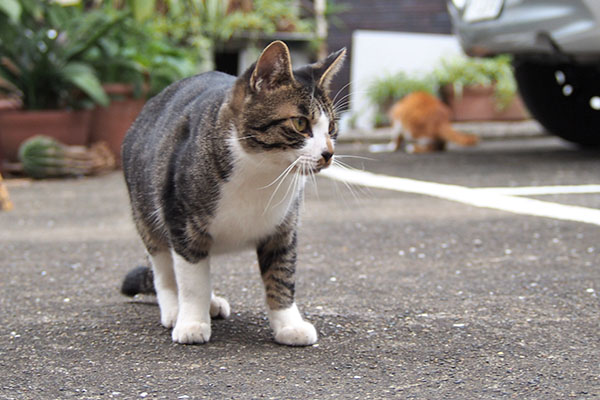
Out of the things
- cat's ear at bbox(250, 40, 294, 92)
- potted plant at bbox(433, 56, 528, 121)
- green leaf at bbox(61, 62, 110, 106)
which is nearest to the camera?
cat's ear at bbox(250, 40, 294, 92)

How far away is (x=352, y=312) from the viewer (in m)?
2.54

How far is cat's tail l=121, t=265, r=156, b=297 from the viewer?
272 cm

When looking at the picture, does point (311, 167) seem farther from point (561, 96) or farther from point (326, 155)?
point (561, 96)

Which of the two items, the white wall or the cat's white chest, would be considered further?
the white wall

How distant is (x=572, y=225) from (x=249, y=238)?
7.06ft

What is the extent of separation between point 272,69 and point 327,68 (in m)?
0.21

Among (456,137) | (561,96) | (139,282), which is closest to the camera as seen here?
(139,282)

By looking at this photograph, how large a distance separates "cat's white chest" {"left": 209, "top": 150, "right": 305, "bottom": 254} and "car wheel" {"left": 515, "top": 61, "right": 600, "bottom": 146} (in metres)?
4.46

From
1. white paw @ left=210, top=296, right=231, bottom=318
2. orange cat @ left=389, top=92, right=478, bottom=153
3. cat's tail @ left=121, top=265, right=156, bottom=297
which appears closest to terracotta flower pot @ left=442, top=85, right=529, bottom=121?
orange cat @ left=389, top=92, right=478, bottom=153

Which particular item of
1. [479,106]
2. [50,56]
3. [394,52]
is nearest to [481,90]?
[479,106]

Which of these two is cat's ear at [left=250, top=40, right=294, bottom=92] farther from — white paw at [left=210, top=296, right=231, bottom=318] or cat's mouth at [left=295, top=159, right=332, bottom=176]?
white paw at [left=210, top=296, right=231, bottom=318]

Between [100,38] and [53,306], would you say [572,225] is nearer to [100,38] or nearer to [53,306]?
[53,306]

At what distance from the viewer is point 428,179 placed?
5.52m

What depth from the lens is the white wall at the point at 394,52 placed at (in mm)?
9953
